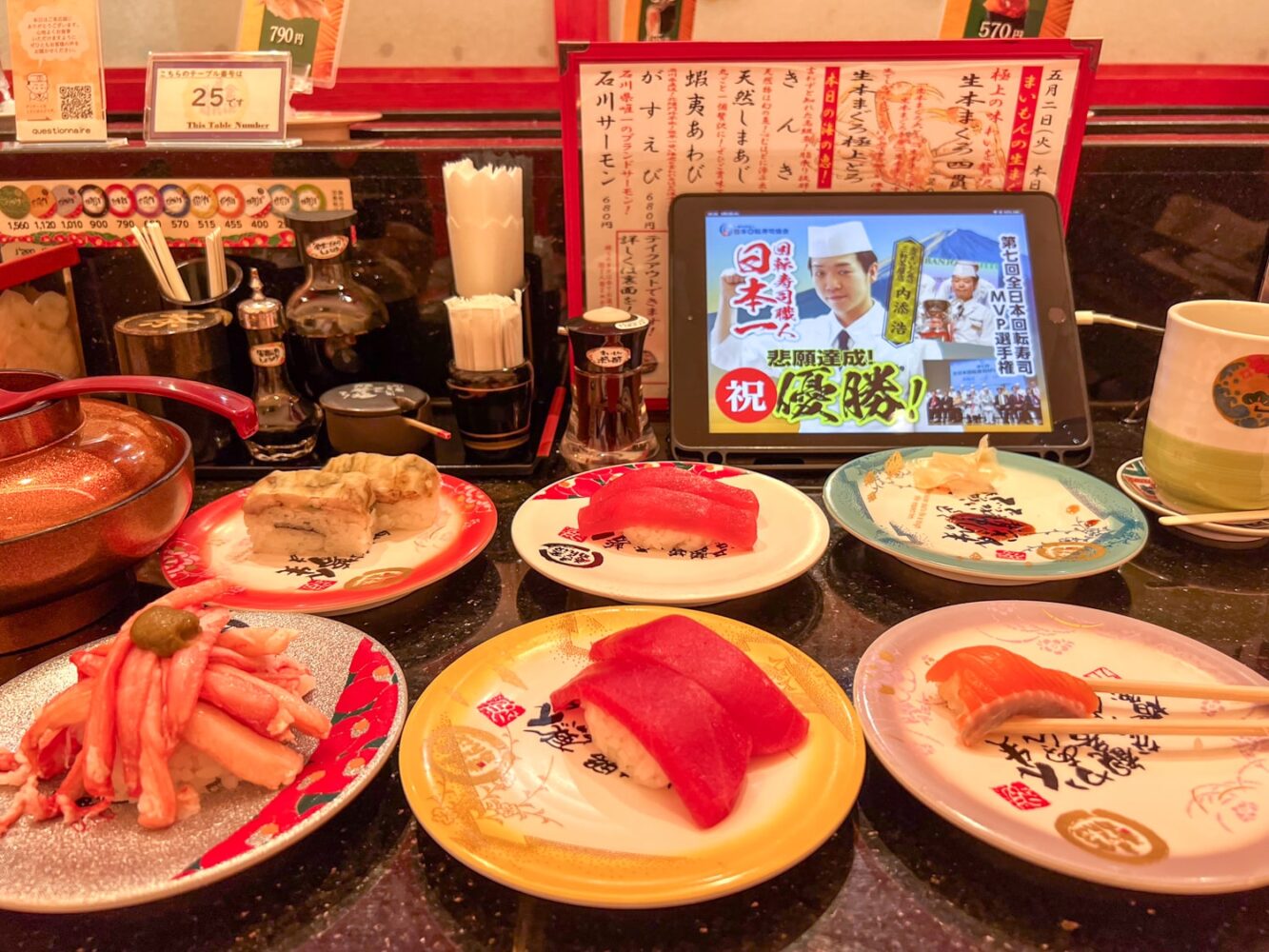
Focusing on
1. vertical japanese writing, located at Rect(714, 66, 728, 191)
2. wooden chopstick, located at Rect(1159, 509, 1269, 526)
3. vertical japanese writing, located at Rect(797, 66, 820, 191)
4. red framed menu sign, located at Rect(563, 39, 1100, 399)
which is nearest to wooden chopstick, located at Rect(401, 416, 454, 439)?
red framed menu sign, located at Rect(563, 39, 1100, 399)

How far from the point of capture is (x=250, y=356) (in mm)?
1576

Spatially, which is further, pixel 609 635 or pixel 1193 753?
pixel 609 635

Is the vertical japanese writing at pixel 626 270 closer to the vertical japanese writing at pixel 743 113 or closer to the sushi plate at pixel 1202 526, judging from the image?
the vertical japanese writing at pixel 743 113

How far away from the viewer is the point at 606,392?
1531 millimetres

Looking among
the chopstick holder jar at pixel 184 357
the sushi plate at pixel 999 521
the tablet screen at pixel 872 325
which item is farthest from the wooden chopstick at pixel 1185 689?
the chopstick holder jar at pixel 184 357

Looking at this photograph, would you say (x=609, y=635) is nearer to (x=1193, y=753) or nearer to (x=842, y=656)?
(x=842, y=656)

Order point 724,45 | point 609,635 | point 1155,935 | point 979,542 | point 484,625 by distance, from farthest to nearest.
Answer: point 724,45, point 979,542, point 484,625, point 609,635, point 1155,935

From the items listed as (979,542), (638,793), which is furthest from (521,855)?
(979,542)

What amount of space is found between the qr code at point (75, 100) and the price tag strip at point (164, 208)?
123mm

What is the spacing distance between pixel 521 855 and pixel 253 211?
1437mm

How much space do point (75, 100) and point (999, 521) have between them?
1.84m

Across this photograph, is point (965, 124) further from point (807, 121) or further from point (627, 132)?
point (627, 132)

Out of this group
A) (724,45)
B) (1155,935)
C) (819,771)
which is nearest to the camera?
(1155,935)

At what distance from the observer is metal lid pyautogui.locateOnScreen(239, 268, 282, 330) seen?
1.54 m
